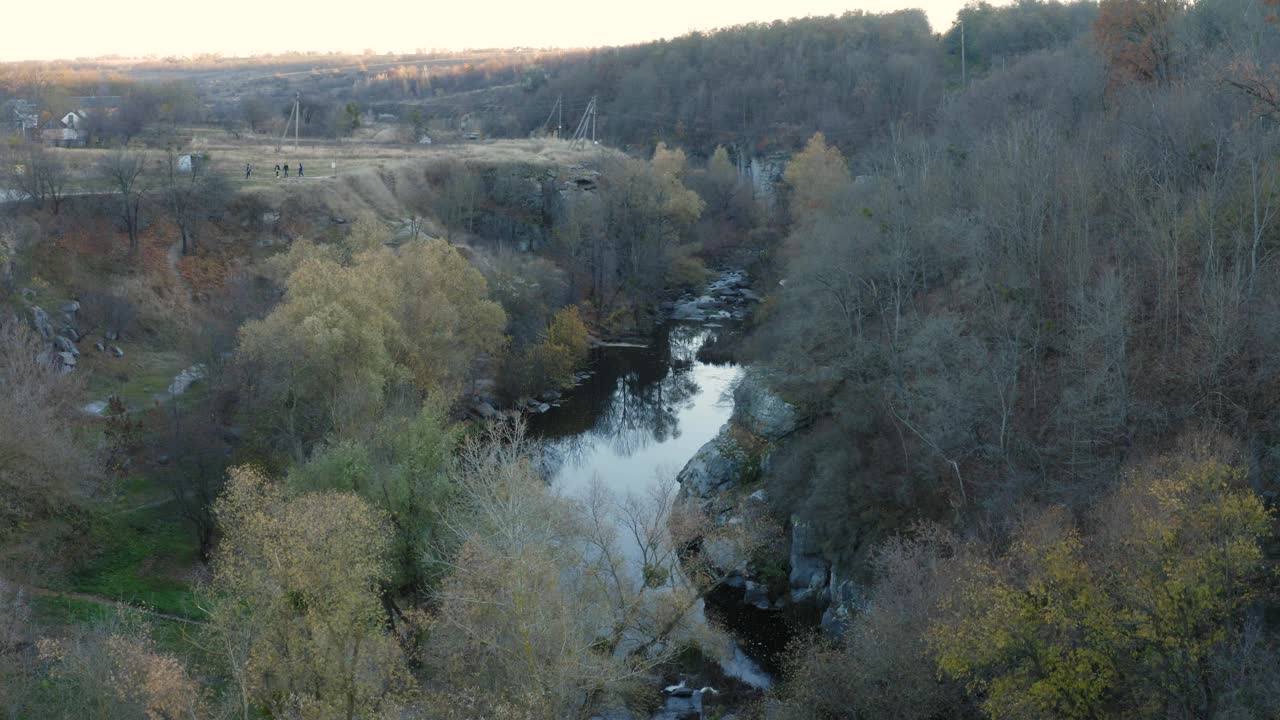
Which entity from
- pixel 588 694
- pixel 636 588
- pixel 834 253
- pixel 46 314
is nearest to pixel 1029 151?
pixel 834 253

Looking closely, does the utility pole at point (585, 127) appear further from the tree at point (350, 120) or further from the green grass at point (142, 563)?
the green grass at point (142, 563)

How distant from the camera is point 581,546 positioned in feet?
75.3

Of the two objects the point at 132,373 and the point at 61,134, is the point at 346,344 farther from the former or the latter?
the point at 61,134

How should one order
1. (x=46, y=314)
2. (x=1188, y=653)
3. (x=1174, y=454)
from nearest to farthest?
(x=1188, y=653)
(x=1174, y=454)
(x=46, y=314)

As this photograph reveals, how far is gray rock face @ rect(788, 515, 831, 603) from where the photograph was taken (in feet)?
85.3

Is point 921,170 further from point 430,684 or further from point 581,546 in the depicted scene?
point 430,684

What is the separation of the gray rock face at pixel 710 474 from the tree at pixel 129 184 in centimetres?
2814

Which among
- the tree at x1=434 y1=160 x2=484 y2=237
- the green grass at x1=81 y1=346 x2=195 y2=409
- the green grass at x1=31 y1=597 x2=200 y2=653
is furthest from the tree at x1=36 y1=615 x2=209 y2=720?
the tree at x1=434 y1=160 x2=484 y2=237

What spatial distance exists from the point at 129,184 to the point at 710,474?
32312mm

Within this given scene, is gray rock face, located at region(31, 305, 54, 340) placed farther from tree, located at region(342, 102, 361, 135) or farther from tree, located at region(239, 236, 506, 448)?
tree, located at region(342, 102, 361, 135)

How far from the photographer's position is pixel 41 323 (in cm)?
3241

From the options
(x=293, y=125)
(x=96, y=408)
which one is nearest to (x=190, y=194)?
(x=96, y=408)

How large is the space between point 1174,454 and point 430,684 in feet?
48.8

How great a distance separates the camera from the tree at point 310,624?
16156 millimetres
